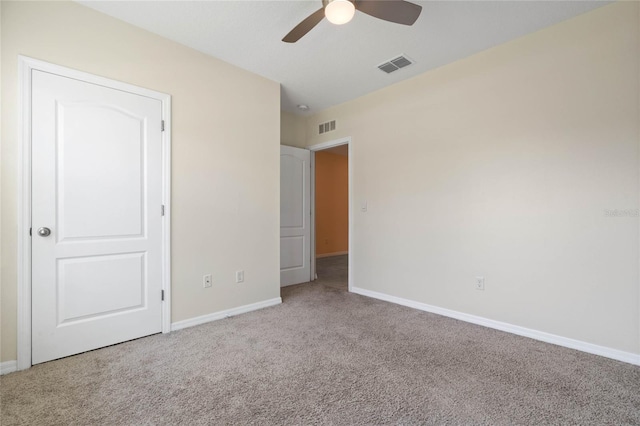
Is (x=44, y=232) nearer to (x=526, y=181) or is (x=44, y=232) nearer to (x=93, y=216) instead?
(x=93, y=216)

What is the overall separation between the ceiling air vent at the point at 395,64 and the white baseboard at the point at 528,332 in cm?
257

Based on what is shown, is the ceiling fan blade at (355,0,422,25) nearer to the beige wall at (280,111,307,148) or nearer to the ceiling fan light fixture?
the ceiling fan light fixture

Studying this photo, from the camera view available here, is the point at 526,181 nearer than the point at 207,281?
Yes

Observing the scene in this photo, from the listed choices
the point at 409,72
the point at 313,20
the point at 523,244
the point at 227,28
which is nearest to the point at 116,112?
the point at 227,28

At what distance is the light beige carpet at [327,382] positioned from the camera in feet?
5.02

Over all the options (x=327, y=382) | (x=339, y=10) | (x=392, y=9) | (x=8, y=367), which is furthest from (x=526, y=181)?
(x=8, y=367)

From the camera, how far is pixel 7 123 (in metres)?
1.92

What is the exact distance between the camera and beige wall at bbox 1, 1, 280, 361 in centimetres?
194

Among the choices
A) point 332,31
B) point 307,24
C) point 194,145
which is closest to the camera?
point 307,24

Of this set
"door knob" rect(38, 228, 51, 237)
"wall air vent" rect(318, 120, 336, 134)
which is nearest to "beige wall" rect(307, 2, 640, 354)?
"wall air vent" rect(318, 120, 336, 134)

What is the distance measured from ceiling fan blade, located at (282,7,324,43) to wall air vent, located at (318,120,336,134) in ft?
6.76

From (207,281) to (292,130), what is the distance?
104 inches

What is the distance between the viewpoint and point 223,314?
296cm

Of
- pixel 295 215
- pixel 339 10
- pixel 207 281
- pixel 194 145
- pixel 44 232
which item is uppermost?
pixel 339 10
